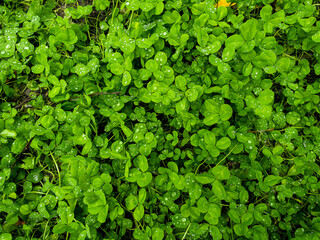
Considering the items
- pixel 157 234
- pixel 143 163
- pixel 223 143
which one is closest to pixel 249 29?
pixel 223 143

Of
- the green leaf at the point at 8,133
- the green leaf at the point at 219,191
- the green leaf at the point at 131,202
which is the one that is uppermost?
the green leaf at the point at 8,133

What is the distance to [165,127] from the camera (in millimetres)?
2311

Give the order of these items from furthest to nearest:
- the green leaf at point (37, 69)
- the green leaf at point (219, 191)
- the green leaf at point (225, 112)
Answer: the green leaf at point (37, 69), the green leaf at point (225, 112), the green leaf at point (219, 191)

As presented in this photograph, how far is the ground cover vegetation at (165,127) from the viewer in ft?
6.48

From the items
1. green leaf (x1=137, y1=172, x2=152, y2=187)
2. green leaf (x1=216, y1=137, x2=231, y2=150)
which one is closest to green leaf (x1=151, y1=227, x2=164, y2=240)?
green leaf (x1=137, y1=172, x2=152, y2=187)

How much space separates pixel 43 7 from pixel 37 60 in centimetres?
59

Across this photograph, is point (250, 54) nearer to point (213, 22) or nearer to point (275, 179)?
point (213, 22)

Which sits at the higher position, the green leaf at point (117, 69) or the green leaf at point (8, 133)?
the green leaf at point (117, 69)

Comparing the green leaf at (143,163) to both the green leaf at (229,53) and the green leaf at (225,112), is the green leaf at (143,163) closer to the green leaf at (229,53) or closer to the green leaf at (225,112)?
the green leaf at (225,112)

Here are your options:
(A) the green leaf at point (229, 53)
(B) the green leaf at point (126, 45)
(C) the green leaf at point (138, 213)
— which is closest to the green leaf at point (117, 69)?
(B) the green leaf at point (126, 45)

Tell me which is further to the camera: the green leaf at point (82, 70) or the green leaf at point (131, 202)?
the green leaf at point (82, 70)

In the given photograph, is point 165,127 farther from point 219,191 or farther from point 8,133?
point 8,133

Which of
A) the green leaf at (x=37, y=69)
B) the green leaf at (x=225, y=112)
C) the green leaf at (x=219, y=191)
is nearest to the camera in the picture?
the green leaf at (x=219, y=191)

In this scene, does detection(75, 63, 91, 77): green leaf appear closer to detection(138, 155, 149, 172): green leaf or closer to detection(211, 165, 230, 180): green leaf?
detection(138, 155, 149, 172): green leaf
